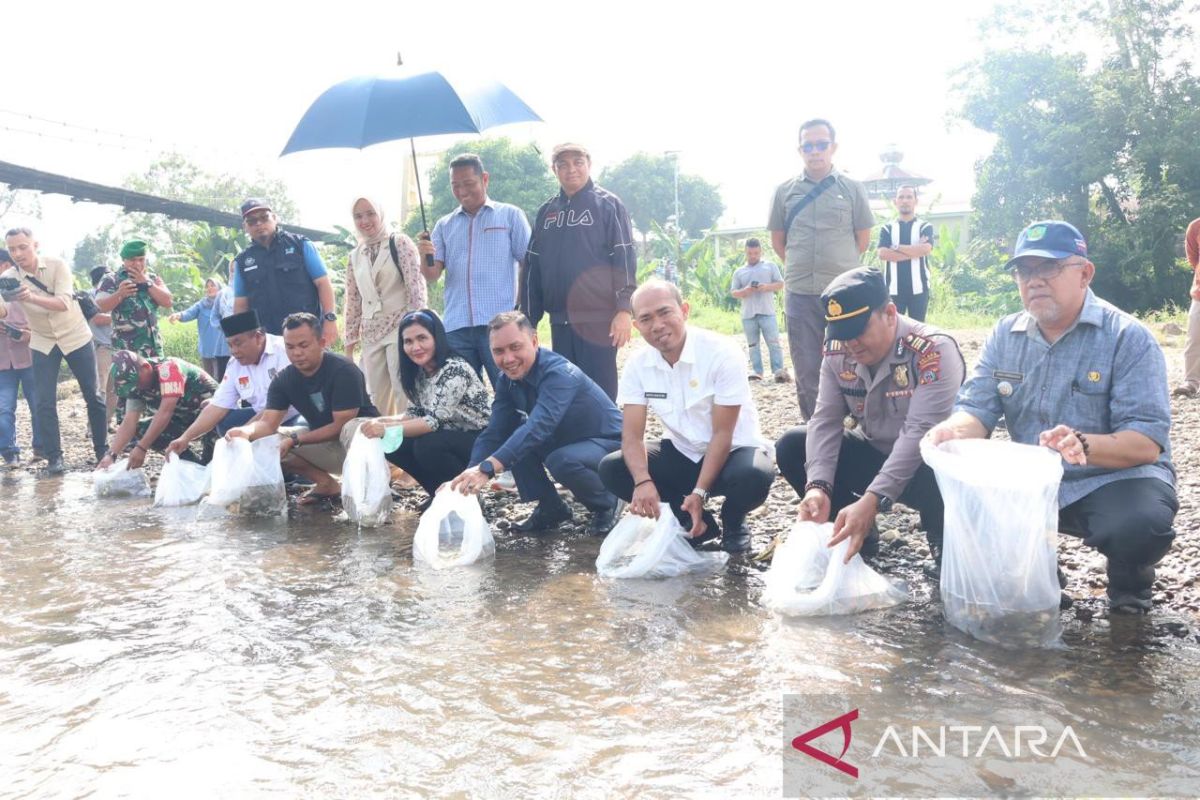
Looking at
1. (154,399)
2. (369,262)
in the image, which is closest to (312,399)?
(369,262)

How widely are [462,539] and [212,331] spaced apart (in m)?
5.89

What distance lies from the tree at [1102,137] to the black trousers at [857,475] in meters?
18.8

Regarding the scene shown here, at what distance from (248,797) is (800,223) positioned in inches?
160

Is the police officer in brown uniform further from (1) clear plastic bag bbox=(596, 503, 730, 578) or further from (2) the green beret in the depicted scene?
(2) the green beret

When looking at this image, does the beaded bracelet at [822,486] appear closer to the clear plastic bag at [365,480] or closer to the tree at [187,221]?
the clear plastic bag at [365,480]

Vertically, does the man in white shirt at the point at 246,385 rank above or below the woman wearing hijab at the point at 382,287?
below

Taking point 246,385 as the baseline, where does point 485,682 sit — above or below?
below

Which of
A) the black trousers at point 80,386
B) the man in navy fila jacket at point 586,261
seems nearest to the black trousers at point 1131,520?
the man in navy fila jacket at point 586,261

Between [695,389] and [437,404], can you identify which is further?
[437,404]

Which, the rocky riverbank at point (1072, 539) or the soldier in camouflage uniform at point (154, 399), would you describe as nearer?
the rocky riverbank at point (1072, 539)

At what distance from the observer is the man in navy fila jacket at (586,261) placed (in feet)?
15.9

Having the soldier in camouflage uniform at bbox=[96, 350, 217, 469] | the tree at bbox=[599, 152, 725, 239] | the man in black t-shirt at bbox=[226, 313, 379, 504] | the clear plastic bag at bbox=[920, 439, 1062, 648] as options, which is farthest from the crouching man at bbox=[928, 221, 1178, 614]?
the tree at bbox=[599, 152, 725, 239]

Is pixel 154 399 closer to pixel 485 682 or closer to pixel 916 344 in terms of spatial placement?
pixel 485 682

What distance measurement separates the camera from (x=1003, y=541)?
2.54m
